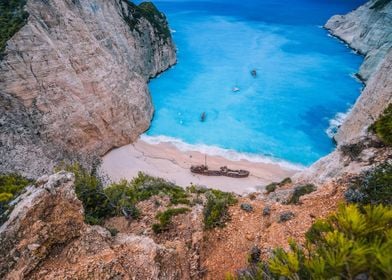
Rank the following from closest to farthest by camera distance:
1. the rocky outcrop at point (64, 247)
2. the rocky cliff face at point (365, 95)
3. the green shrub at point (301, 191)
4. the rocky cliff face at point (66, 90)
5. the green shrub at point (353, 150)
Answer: the rocky outcrop at point (64, 247)
the green shrub at point (301, 191)
the rocky cliff face at point (365, 95)
the green shrub at point (353, 150)
the rocky cliff face at point (66, 90)

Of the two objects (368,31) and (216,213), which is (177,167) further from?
(368,31)

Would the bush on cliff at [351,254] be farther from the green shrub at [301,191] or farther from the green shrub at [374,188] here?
the green shrub at [301,191]

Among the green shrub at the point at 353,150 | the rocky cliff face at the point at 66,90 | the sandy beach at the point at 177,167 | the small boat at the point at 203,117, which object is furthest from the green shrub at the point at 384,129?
the small boat at the point at 203,117

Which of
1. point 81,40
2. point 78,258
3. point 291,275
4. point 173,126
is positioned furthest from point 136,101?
point 291,275

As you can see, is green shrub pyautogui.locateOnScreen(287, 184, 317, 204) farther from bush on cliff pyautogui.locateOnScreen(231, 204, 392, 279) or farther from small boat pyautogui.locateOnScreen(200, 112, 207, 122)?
small boat pyautogui.locateOnScreen(200, 112, 207, 122)

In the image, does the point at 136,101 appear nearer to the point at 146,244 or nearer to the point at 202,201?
the point at 202,201

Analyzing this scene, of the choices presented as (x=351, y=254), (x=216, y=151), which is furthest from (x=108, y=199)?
(x=216, y=151)
